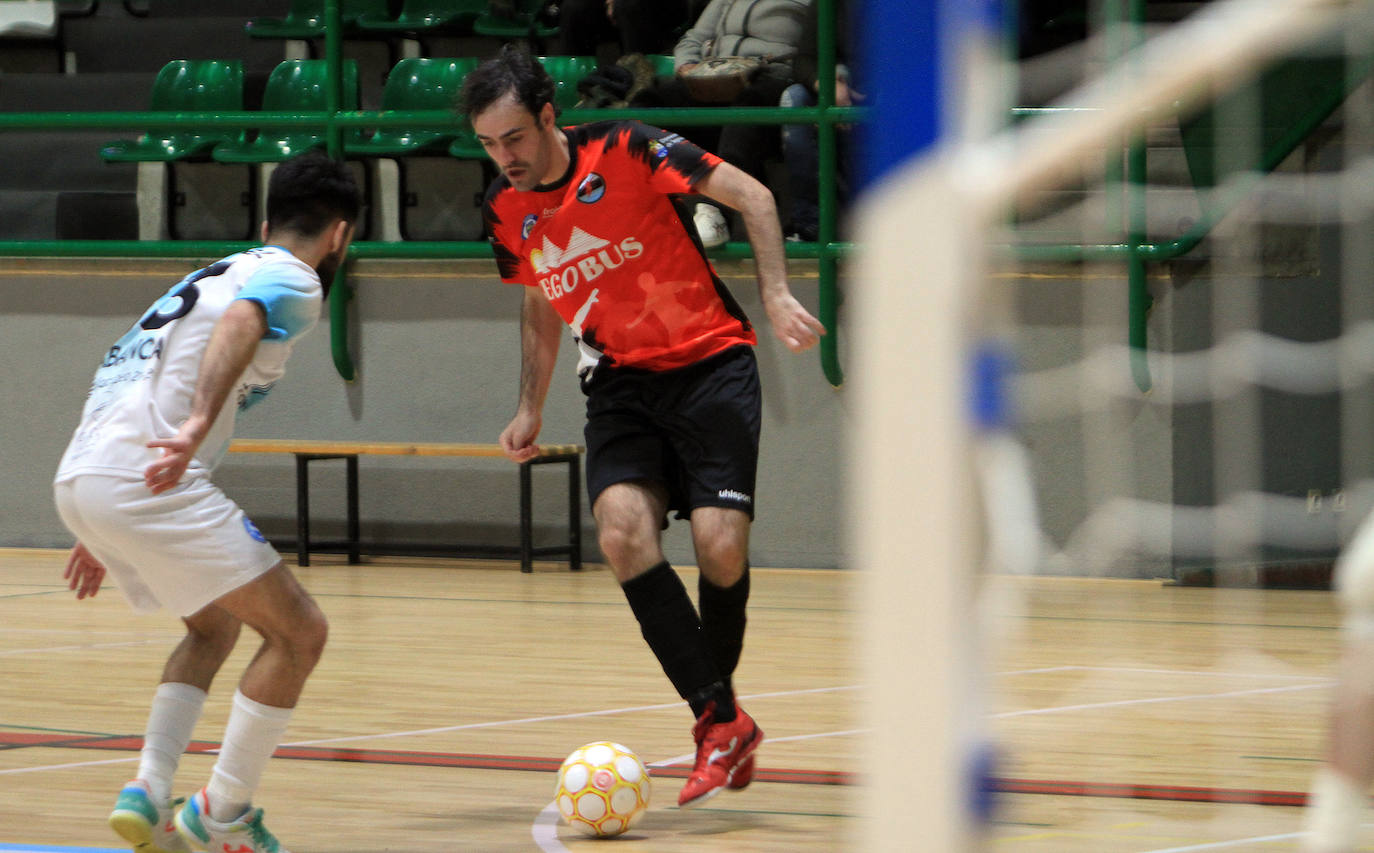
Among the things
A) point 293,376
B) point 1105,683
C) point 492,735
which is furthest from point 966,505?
point 293,376

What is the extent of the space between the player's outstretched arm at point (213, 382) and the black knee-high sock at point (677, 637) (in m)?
0.89

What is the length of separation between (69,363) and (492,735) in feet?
17.1

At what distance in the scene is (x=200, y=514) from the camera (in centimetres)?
304

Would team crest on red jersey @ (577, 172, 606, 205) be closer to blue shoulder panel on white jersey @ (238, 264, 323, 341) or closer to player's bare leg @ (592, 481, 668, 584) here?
player's bare leg @ (592, 481, 668, 584)

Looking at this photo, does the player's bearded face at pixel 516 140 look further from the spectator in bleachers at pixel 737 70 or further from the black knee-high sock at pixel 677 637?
the spectator in bleachers at pixel 737 70

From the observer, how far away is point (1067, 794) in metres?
3.53

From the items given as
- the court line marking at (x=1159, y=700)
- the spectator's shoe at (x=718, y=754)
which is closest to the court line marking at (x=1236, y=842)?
the spectator's shoe at (x=718, y=754)

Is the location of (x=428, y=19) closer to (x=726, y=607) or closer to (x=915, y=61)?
(x=726, y=607)

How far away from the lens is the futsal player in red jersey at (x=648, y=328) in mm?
3561

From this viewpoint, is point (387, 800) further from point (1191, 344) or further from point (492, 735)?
point (1191, 344)

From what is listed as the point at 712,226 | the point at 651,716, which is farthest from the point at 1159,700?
the point at 712,226

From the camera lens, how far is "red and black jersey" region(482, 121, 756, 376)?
3758mm

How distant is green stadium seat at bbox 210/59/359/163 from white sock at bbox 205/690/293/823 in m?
5.88

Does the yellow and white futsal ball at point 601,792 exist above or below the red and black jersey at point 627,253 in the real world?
below
